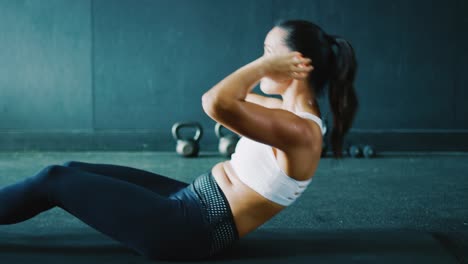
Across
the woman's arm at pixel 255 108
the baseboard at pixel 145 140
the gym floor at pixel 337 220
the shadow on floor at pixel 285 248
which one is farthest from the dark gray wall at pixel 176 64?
the woman's arm at pixel 255 108

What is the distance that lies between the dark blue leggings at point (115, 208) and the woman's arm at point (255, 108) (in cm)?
33

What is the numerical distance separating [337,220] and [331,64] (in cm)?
124

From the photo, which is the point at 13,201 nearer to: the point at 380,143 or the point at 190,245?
the point at 190,245

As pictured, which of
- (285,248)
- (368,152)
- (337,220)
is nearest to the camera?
(285,248)

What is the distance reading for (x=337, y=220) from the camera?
2416mm

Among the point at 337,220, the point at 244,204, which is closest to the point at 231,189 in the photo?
the point at 244,204

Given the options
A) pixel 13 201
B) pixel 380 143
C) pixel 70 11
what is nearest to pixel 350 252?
Result: pixel 13 201

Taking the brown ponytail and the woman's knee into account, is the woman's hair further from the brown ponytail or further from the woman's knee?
the woman's knee

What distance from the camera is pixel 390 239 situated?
1.70m

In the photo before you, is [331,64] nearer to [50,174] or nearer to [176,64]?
[50,174]

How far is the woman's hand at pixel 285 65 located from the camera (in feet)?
3.88

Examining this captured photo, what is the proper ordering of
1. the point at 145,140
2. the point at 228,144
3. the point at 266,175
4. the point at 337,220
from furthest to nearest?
the point at 145,140
the point at 228,144
the point at 337,220
the point at 266,175

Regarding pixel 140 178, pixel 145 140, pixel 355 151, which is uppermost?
pixel 140 178

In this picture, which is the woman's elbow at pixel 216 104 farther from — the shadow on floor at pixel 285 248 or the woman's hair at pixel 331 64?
the shadow on floor at pixel 285 248
